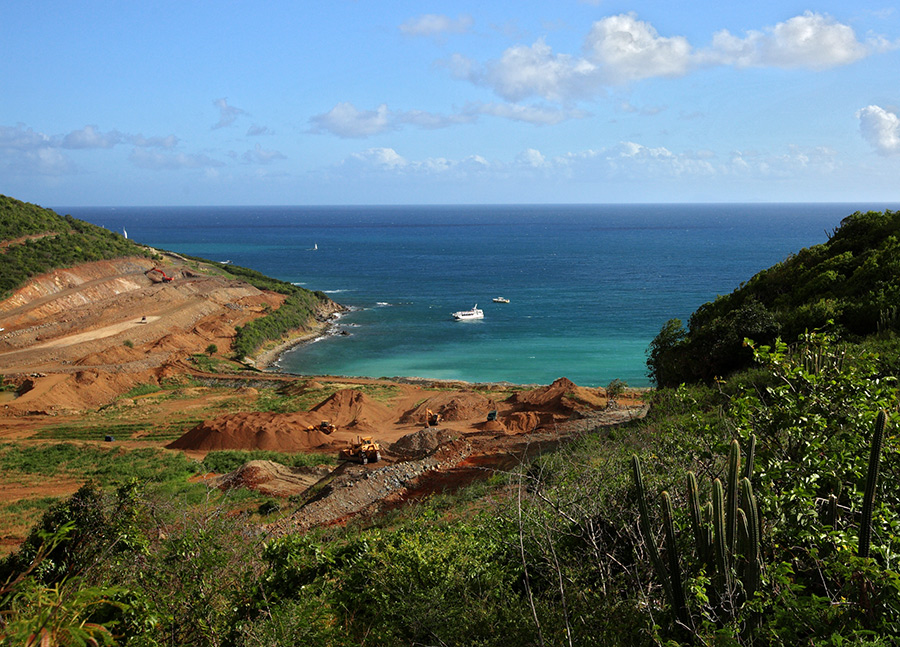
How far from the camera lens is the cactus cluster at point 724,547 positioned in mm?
6219

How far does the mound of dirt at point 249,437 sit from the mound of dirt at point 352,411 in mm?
3748

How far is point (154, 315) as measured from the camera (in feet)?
204

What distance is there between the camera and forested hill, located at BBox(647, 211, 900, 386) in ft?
72.0

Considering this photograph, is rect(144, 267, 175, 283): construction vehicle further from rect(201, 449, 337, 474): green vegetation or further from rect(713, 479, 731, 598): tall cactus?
rect(713, 479, 731, 598): tall cactus

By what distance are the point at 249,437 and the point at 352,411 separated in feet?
24.1

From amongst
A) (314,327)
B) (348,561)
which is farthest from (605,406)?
(314,327)

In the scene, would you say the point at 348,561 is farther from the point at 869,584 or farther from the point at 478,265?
the point at 478,265

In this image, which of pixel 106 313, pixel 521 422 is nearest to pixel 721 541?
pixel 521 422

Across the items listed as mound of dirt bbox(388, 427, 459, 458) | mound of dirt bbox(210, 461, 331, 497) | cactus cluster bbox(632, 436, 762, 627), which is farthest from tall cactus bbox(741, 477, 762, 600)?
mound of dirt bbox(388, 427, 459, 458)

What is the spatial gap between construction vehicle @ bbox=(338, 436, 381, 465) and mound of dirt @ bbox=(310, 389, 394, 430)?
6511 mm

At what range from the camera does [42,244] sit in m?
69.6

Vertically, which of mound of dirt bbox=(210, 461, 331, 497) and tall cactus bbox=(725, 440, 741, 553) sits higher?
tall cactus bbox=(725, 440, 741, 553)

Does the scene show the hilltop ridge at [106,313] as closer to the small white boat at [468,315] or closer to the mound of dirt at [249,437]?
the mound of dirt at [249,437]

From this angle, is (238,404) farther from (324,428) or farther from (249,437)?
(324,428)
